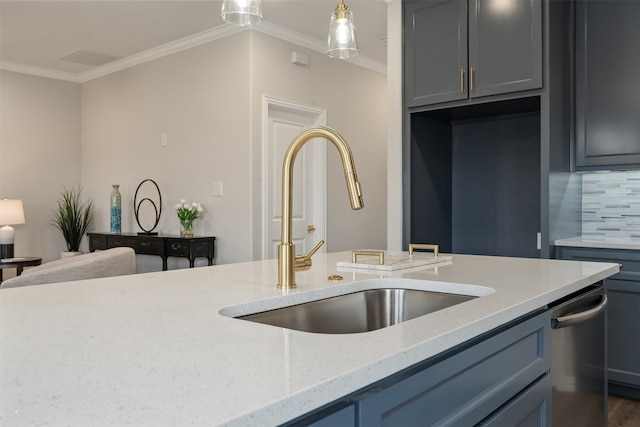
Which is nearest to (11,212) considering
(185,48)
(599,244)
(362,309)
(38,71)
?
(38,71)

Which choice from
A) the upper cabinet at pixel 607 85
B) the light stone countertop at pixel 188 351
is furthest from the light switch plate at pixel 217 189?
the light stone countertop at pixel 188 351

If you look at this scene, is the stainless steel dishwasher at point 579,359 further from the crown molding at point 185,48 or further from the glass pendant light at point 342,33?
the crown molding at point 185,48

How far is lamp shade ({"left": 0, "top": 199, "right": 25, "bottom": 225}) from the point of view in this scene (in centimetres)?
496

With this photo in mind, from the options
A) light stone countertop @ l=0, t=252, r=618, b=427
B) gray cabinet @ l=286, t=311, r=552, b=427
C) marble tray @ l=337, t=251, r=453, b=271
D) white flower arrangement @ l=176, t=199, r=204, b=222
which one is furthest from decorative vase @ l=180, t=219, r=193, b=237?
gray cabinet @ l=286, t=311, r=552, b=427

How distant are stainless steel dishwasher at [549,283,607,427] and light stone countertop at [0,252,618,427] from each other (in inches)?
5.8

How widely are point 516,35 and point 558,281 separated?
Answer: 200 cm

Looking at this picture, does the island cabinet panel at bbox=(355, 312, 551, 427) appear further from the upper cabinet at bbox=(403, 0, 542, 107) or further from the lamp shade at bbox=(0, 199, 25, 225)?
the lamp shade at bbox=(0, 199, 25, 225)

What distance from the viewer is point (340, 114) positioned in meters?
5.14

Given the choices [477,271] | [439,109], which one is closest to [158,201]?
[439,109]

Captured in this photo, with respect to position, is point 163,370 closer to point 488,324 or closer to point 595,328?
point 488,324

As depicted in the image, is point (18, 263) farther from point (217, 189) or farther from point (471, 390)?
point (471, 390)

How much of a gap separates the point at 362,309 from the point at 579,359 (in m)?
0.73

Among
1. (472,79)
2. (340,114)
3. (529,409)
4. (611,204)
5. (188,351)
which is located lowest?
(529,409)

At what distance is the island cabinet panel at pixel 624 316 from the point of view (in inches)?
113
